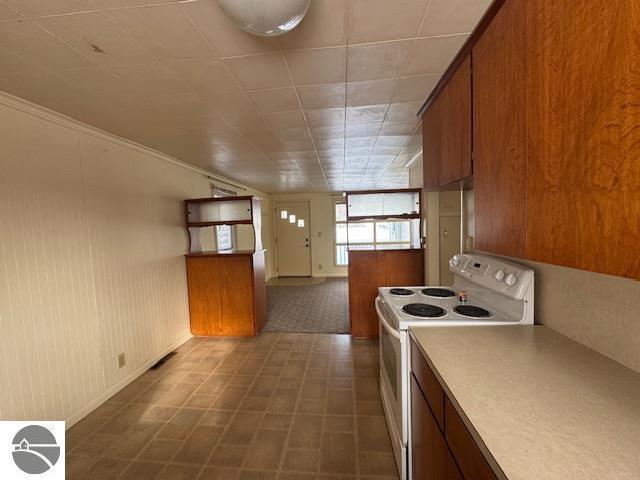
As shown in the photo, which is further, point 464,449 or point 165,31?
point 165,31

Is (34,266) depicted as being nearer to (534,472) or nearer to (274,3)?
(274,3)

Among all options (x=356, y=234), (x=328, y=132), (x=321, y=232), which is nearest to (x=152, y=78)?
(x=328, y=132)

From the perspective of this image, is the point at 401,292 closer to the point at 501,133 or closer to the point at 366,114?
the point at 501,133

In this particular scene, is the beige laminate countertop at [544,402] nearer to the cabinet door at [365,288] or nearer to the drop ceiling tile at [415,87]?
the drop ceiling tile at [415,87]

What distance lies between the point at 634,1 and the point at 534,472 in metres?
1.06

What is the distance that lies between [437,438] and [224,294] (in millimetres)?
2995

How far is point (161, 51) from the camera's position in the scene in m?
1.34

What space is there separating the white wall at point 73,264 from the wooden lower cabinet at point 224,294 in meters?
0.48

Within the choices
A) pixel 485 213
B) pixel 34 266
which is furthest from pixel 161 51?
pixel 485 213

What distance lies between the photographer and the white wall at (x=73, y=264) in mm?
1689

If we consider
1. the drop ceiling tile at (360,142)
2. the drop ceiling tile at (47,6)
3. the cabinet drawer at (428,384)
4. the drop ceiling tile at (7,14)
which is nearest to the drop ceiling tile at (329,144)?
the drop ceiling tile at (360,142)

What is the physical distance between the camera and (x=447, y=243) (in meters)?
2.59

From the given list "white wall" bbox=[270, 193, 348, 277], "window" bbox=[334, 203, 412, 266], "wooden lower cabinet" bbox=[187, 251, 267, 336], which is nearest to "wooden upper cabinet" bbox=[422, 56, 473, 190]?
"wooden lower cabinet" bbox=[187, 251, 267, 336]

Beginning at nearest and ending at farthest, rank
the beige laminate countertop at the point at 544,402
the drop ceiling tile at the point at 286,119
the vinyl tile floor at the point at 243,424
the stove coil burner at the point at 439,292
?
the beige laminate countertop at the point at 544,402 → the vinyl tile floor at the point at 243,424 → the stove coil burner at the point at 439,292 → the drop ceiling tile at the point at 286,119
